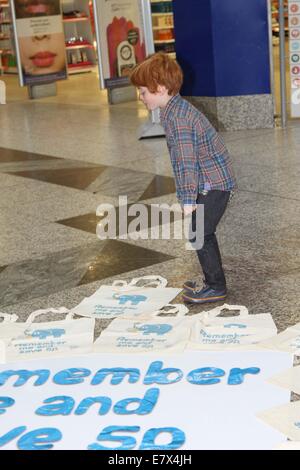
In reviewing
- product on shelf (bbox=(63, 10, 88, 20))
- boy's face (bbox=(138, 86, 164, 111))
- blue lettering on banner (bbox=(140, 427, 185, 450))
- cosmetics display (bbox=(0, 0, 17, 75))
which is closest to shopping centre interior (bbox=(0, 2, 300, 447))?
blue lettering on banner (bbox=(140, 427, 185, 450))

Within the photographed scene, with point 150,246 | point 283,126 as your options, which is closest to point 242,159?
point 283,126

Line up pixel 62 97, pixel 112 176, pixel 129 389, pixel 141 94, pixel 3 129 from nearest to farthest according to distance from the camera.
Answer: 1. pixel 129 389
2. pixel 141 94
3. pixel 112 176
4. pixel 3 129
5. pixel 62 97

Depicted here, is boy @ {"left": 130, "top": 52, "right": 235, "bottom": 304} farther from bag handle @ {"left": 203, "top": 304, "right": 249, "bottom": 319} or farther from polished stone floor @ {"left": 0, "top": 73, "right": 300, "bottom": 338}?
polished stone floor @ {"left": 0, "top": 73, "right": 300, "bottom": 338}

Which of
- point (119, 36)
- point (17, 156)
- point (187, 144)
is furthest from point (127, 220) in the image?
point (119, 36)

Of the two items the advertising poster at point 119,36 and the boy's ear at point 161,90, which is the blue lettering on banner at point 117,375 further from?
the advertising poster at point 119,36

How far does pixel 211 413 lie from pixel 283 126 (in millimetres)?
5945

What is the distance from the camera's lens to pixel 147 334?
345 cm

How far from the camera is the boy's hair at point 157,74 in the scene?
3504mm

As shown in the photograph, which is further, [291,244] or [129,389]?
[291,244]

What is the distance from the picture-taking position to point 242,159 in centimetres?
688

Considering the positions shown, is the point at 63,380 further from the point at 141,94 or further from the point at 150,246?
the point at 150,246

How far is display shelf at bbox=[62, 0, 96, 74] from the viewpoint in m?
16.7

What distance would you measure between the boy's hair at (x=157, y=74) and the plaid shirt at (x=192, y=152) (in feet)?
0.28

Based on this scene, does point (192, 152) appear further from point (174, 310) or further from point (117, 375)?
point (117, 375)
